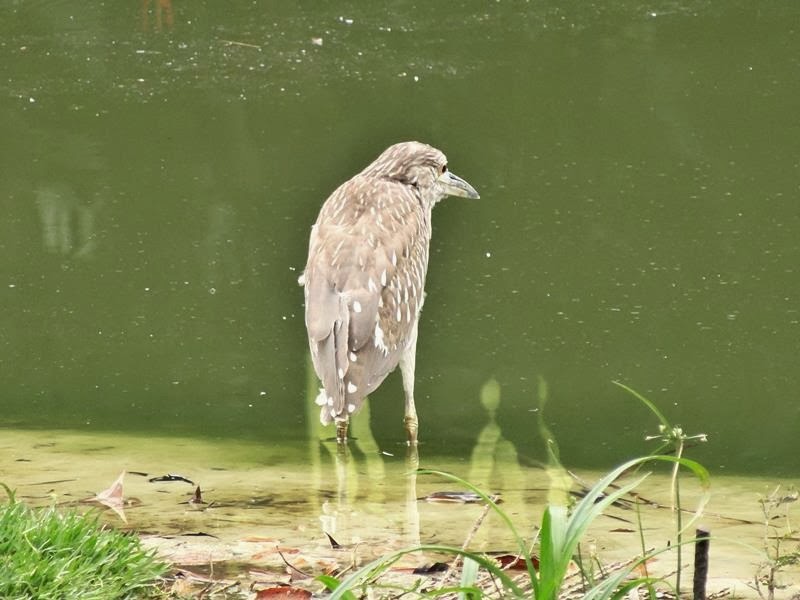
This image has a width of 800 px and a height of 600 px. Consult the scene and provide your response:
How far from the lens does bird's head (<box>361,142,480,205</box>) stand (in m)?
6.49

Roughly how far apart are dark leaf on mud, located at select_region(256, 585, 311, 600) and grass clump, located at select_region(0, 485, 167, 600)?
277 millimetres

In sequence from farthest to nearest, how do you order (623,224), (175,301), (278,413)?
1. (623,224)
2. (175,301)
3. (278,413)

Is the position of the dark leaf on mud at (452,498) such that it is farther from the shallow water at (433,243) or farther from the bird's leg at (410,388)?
the bird's leg at (410,388)

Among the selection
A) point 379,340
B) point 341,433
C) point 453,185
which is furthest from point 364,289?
point 453,185

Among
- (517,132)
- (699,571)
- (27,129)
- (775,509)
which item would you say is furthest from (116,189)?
(699,571)

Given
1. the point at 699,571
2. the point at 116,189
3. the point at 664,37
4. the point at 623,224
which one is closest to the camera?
the point at 699,571

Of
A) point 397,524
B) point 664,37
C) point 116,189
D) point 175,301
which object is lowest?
point 397,524

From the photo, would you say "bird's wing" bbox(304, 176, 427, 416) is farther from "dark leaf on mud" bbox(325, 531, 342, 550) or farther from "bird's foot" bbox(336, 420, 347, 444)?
"dark leaf on mud" bbox(325, 531, 342, 550)

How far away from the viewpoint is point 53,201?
25.6 ft

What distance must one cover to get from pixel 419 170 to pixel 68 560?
132 inches

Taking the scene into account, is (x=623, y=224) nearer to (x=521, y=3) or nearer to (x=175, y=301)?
(x=175, y=301)

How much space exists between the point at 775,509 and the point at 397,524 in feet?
3.60

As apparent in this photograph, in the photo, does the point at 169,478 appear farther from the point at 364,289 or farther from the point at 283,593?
the point at 283,593

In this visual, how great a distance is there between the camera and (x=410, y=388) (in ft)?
18.8
